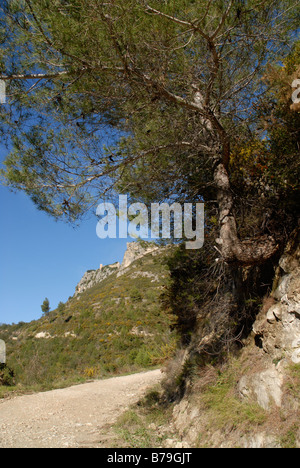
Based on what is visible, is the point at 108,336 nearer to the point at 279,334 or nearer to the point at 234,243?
the point at 234,243

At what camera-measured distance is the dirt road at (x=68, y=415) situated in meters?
4.20

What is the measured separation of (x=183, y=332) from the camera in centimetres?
693

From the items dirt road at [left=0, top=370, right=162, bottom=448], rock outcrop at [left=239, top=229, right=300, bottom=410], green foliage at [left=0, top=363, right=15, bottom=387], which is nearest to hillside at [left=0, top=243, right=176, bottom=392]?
green foliage at [left=0, top=363, right=15, bottom=387]

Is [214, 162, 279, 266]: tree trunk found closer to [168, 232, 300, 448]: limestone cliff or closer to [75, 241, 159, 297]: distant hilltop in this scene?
[168, 232, 300, 448]: limestone cliff

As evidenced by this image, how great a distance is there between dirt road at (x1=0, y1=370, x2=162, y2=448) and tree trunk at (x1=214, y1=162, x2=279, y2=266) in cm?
302

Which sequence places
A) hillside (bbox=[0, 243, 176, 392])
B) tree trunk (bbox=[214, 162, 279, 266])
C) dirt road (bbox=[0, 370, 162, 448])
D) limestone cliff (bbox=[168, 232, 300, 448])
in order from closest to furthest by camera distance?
limestone cliff (bbox=[168, 232, 300, 448]) < tree trunk (bbox=[214, 162, 279, 266]) < dirt road (bbox=[0, 370, 162, 448]) < hillside (bbox=[0, 243, 176, 392])

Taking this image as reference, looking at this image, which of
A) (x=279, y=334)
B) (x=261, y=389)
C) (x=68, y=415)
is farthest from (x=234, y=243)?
(x=68, y=415)

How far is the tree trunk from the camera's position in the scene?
4.07m

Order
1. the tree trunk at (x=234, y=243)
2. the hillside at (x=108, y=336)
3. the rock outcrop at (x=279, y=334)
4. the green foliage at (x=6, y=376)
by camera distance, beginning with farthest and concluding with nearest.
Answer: the hillside at (x=108, y=336), the green foliage at (x=6, y=376), the tree trunk at (x=234, y=243), the rock outcrop at (x=279, y=334)

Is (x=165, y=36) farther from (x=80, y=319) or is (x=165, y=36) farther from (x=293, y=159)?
(x=80, y=319)

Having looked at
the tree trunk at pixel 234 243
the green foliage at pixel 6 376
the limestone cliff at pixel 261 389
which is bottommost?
the green foliage at pixel 6 376

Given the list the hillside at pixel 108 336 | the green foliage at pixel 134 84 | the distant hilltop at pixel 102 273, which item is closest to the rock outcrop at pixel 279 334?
the green foliage at pixel 134 84

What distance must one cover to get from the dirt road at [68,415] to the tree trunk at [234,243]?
119 inches

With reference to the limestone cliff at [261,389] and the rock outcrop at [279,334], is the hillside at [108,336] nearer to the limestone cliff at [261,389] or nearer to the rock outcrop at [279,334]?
the limestone cliff at [261,389]
